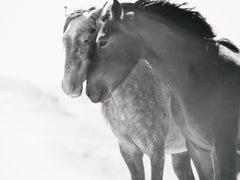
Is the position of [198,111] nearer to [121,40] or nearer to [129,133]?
[121,40]

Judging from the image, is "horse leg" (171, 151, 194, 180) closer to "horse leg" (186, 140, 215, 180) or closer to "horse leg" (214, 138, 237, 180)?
"horse leg" (186, 140, 215, 180)

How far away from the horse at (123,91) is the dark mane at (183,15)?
0.27 m

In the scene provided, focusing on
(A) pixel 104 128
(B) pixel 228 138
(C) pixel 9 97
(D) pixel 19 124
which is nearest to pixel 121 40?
(B) pixel 228 138

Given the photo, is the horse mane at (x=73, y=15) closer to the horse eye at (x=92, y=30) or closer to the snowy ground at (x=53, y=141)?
the horse eye at (x=92, y=30)

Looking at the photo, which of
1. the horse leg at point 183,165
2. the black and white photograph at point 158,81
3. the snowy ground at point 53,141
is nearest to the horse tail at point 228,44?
the black and white photograph at point 158,81

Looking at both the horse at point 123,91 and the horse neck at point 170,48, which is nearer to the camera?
the horse neck at point 170,48

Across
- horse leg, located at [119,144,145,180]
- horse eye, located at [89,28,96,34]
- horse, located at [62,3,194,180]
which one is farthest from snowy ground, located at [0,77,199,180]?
horse eye, located at [89,28,96,34]

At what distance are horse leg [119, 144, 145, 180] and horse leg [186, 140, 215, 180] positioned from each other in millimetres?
1336

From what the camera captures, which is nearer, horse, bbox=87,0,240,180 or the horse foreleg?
horse, bbox=87,0,240,180

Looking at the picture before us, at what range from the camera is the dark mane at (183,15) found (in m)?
5.57

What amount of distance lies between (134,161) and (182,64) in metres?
2.09

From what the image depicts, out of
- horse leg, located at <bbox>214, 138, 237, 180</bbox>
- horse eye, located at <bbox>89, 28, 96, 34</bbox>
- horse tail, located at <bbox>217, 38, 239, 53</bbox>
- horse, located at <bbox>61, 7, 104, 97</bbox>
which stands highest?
horse tail, located at <bbox>217, 38, 239, 53</bbox>

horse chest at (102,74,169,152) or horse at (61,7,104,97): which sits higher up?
horse at (61,7,104,97)

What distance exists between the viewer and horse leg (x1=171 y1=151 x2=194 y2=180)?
322 inches
